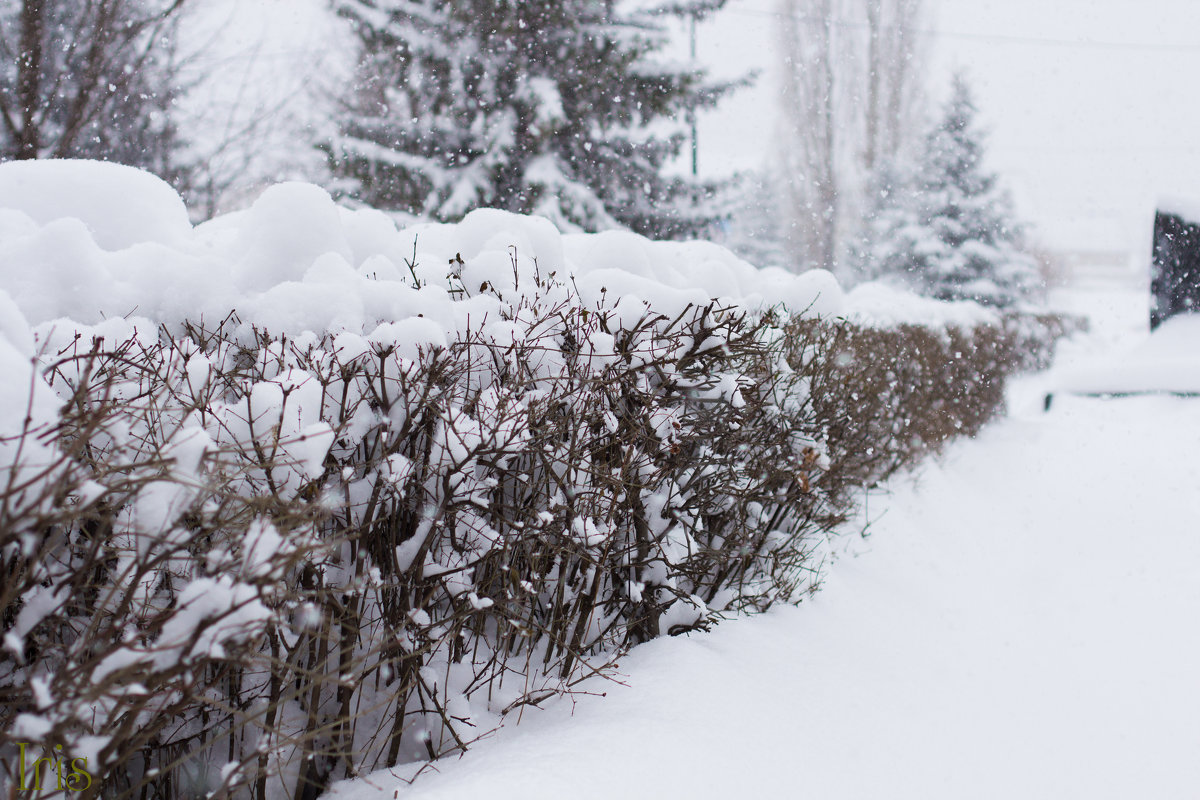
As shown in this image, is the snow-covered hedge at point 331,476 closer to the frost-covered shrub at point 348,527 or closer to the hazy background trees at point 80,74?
the frost-covered shrub at point 348,527


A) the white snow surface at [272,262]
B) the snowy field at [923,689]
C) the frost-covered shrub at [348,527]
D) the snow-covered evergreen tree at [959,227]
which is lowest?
the snowy field at [923,689]

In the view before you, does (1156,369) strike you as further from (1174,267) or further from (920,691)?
(920,691)

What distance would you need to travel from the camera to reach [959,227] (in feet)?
60.2

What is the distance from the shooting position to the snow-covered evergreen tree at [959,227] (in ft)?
59.7

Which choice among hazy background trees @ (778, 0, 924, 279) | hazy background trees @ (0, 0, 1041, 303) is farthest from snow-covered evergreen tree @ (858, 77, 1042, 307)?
hazy background trees @ (0, 0, 1041, 303)

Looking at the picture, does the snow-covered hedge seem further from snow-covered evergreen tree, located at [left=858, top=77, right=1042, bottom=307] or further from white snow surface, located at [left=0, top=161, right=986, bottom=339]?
snow-covered evergreen tree, located at [left=858, top=77, right=1042, bottom=307]

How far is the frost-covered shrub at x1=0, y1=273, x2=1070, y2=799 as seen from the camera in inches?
53.1

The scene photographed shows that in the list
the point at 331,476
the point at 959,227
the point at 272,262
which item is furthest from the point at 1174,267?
the point at 331,476

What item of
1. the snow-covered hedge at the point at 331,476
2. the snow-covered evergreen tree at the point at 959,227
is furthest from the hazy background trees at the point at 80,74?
the snow-covered evergreen tree at the point at 959,227

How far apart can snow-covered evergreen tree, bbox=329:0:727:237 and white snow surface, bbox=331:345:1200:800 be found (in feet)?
21.6

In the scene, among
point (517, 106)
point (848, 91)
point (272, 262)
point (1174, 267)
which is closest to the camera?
point (272, 262)

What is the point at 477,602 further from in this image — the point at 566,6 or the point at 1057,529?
the point at 566,6

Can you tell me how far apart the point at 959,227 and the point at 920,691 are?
1745cm

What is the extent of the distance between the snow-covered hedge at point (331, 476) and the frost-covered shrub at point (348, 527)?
0.04 feet
